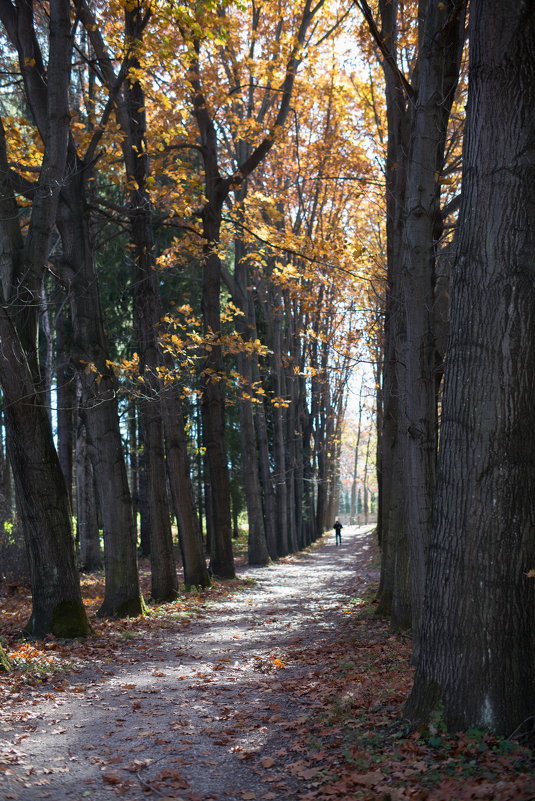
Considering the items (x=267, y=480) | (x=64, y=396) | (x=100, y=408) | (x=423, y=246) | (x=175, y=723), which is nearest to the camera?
(x=175, y=723)

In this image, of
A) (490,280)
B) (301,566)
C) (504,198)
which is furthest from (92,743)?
(301,566)

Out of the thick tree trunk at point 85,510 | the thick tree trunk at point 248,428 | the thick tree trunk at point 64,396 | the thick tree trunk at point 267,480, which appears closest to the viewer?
the thick tree trunk at point 64,396

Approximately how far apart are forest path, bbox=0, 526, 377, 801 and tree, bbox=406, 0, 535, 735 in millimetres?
1471

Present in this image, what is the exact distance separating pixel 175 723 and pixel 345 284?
13.6 meters

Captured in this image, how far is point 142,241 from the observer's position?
49.6ft

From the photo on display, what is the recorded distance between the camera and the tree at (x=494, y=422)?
16.0 ft

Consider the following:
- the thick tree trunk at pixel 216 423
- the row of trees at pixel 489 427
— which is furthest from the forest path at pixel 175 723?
the thick tree trunk at pixel 216 423

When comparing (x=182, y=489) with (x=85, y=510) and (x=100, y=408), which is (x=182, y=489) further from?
(x=85, y=510)

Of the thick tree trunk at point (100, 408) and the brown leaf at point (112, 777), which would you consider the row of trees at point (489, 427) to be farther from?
the thick tree trunk at point (100, 408)

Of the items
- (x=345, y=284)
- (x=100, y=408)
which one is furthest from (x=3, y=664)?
(x=345, y=284)

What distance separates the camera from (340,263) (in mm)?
13633

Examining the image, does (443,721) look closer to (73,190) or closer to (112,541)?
(112,541)

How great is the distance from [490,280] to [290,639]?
7.83 meters

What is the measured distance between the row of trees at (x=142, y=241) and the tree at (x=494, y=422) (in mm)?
4531
